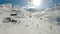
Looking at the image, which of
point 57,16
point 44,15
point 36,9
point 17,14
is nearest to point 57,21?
point 57,16

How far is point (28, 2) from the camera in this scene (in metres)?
2.88

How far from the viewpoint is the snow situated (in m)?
2.63

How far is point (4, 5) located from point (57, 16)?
4.36 ft

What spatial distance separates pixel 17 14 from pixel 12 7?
8.4 inches

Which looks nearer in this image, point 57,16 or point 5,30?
point 5,30

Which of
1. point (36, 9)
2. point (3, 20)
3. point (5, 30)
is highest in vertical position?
point (36, 9)

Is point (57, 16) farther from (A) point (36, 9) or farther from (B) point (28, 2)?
(B) point (28, 2)

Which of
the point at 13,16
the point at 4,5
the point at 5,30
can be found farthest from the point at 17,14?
the point at 5,30

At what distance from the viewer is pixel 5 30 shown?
261 cm

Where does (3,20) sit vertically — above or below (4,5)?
below

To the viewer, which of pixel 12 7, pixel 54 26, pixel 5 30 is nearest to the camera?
pixel 5 30

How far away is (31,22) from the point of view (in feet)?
9.32

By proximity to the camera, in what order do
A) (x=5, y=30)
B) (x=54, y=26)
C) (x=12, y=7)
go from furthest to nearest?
(x=12, y=7)
(x=54, y=26)
(x=5, y=30)

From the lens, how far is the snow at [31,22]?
2629 mm
